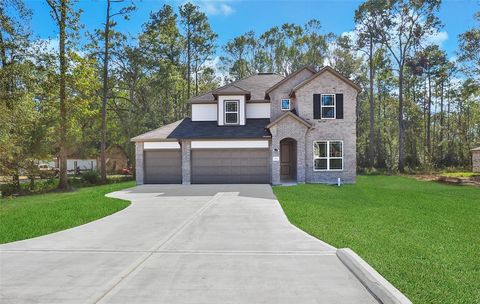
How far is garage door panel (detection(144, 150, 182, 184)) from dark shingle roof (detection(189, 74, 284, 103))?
442 cm

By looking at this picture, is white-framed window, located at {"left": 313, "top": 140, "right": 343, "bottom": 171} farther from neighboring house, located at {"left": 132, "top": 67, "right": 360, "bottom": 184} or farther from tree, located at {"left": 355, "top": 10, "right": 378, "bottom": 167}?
tree, located at {"left": 355, "top": 10, "right": 378, "bottom": 167}

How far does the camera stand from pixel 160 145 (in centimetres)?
2100

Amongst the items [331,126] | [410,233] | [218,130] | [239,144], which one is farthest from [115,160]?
[410,233]

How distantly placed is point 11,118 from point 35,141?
788 cm

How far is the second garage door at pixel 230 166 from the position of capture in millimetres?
20328

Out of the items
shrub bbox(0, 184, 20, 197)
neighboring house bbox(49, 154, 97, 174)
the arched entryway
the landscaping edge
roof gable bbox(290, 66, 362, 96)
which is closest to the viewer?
the landscaping edge

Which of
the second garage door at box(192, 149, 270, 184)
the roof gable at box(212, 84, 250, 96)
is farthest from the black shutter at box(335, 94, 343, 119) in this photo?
the roof gable at box(212, 84, 250, 96)

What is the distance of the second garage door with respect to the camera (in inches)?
800

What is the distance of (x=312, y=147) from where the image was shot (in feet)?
66.4

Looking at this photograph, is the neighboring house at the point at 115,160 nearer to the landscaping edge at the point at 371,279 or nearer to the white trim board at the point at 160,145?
the white trim board at the point at 160,145

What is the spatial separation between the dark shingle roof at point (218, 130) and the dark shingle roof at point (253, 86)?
1.56 meters

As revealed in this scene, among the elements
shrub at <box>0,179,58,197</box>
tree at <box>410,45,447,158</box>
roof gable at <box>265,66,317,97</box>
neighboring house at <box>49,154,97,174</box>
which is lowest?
shrub at <box>0,179,58,197</box>

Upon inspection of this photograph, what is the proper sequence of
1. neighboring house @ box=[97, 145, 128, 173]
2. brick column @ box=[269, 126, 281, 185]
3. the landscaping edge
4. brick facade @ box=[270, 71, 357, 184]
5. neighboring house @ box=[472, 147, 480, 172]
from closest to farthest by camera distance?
the landscaping edge
brick column @ box=[269, 126, 281, 185]
brick facade @ box=[270, 71, 357, 184]
neighboring house @ box=[472, 147, 480, 172]
neighboring house @ box=[97, 145, 128, 173]

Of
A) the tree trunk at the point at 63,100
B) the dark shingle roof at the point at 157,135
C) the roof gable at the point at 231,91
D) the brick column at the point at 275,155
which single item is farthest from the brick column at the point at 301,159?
the tree trunk at the point at 63,100
